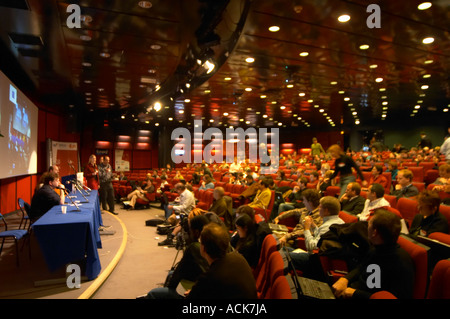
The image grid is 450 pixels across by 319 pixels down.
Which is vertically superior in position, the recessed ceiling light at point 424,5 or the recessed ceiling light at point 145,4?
the recessed ceiling light at point 424,5

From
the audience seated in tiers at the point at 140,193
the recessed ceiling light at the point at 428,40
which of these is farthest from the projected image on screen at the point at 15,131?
the recessed ceiling light at the point at 428,40

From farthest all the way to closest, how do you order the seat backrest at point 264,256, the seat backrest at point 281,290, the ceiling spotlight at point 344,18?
the ceiling spotlight at point 344,18
the seat backrest at point 264,256
the seat backrest at point 281,290

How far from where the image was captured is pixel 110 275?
4410mm

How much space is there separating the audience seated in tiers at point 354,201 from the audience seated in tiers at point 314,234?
118 cm

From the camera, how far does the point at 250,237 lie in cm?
323

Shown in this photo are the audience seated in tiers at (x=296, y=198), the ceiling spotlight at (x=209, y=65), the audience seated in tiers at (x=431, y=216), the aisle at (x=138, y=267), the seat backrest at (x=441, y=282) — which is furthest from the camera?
the ceiling spotlight at (x=209, y=65)

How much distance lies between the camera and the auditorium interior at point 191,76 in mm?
4230

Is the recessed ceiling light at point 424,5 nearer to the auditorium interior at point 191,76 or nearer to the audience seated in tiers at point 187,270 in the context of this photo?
the auditorium interior at point 191,76

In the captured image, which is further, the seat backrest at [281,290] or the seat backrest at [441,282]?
the seat backrest at [441,282]

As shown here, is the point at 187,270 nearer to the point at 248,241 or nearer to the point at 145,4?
the point at 248,241

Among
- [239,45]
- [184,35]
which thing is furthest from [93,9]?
[239,45]

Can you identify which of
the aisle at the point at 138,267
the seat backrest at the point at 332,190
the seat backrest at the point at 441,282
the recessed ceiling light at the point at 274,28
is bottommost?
the aisle at the point at 138,267
